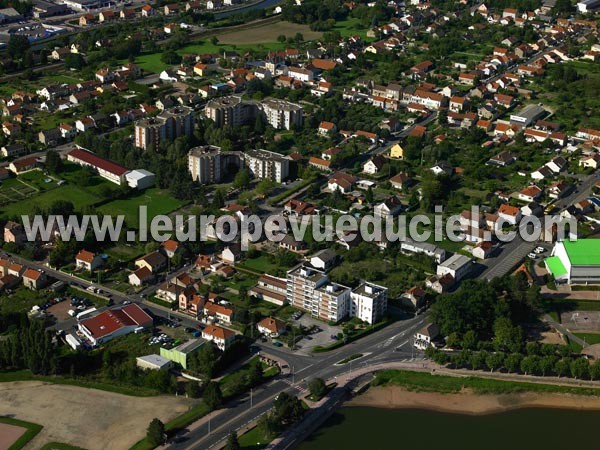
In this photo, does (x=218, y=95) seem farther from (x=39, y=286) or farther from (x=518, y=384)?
(x=518, y=384)

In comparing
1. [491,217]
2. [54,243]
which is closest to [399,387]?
[491,217]

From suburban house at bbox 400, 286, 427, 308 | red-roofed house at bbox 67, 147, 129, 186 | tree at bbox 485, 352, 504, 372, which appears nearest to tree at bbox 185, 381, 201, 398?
suburban house at bbox 400, 286, 427, 308

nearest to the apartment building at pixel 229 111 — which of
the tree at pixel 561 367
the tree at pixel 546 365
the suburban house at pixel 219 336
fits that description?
the suburban house at pixel 219 336

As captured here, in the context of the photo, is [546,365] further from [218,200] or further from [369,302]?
[218,200]

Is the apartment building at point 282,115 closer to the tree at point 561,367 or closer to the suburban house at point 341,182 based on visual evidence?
the suburban house at point 341,182

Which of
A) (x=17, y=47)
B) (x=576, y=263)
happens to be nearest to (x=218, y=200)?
→ (x=576, y=263)

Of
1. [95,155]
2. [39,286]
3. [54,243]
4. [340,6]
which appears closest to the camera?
[39,286]
